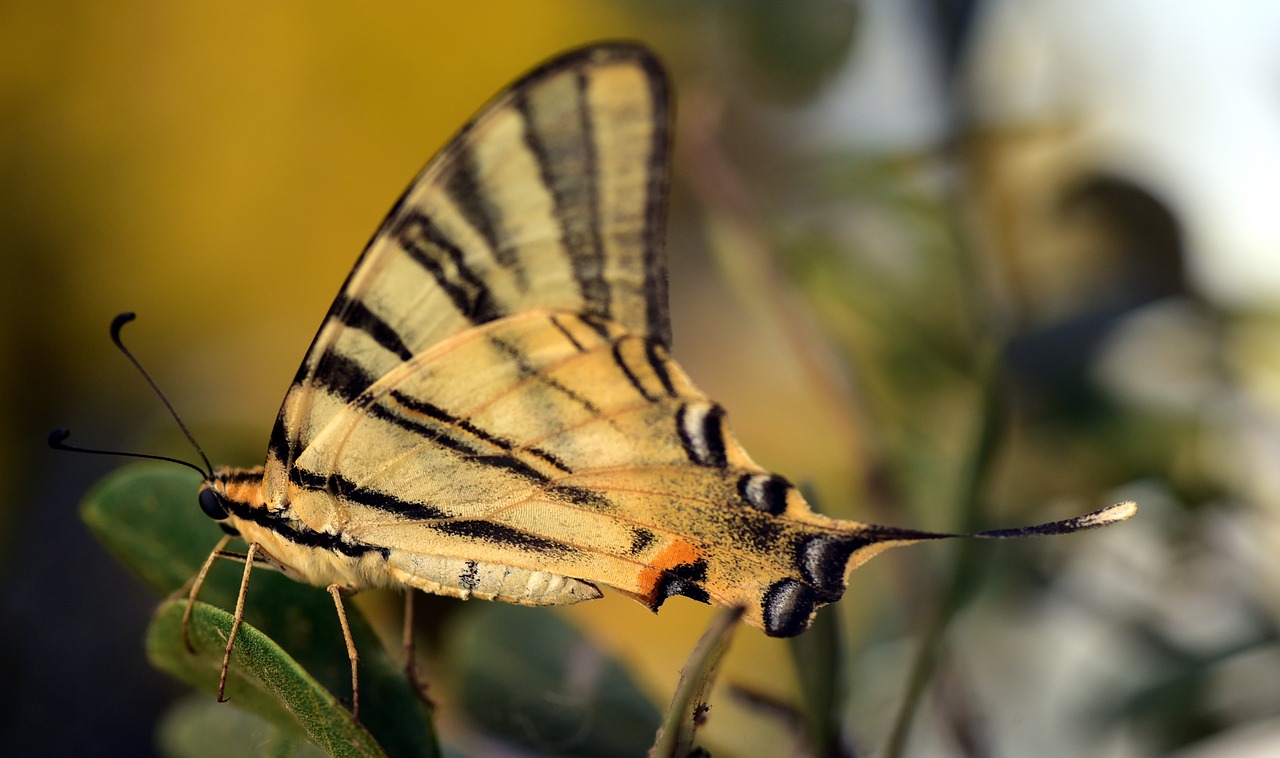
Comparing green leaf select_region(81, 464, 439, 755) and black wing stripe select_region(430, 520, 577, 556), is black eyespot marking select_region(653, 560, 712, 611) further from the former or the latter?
green leaf select_region(81, 464, 439, 755)

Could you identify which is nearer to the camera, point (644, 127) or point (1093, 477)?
point (644, 127)

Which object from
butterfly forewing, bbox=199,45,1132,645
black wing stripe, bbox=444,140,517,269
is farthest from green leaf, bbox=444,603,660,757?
black wing stripe, bbox=444,140,517,269

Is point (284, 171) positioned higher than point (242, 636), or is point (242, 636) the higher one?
point (242, 636)

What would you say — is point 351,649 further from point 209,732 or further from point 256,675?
point 209,732

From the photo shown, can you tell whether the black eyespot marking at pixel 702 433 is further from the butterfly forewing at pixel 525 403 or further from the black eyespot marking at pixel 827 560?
the black eyespot marking at pixel 827 560

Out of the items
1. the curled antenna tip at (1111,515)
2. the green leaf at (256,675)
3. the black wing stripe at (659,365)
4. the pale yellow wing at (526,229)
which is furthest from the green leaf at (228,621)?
the curled antenna tip at (1111,515)

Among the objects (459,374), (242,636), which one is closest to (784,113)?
(459,374)

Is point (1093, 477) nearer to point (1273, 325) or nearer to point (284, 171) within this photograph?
point (1273, 325)
